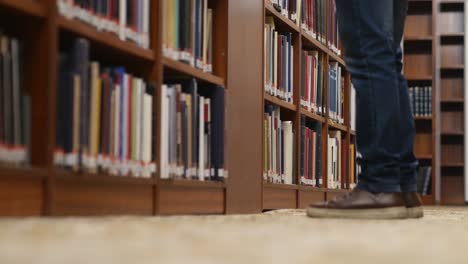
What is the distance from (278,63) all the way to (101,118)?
1734 millimetres

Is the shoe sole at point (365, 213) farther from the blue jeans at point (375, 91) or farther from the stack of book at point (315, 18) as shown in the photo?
the stack of book at point (315, 18)

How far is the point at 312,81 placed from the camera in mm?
4059

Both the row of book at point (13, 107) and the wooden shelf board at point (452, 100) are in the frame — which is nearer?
the row of book at point (13, 107)

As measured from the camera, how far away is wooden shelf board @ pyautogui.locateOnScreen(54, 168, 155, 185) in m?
1.68

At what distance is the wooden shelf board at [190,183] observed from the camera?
87.4 inches

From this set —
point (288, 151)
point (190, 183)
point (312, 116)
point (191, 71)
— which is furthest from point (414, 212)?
point (312, 116)

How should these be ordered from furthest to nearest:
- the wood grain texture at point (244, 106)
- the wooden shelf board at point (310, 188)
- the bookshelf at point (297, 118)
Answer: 1. the wooden shelf board at point (310, 188)
2. the bookshelf at point (297, 118)
3. the wood grain texture at point (244, 106)

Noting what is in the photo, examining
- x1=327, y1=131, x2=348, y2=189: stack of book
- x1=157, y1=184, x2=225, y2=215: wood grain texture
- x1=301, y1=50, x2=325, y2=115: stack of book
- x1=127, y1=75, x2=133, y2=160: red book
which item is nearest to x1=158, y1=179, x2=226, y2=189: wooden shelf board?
x1=157, y1=184, x2=225, y2=215: wood grain texture

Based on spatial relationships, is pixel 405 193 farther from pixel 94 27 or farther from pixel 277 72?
pixel 277 72

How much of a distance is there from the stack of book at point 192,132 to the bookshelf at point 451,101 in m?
5.24

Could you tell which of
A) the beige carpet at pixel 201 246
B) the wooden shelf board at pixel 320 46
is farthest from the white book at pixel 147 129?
the wooden shelf board at pixel 320 46

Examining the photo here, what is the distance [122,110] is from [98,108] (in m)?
0.14

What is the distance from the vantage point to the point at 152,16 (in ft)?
7.28

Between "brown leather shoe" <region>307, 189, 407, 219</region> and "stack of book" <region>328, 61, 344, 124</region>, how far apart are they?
225 cm
